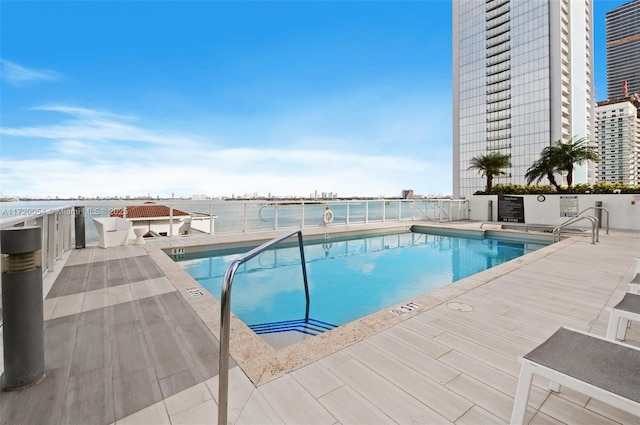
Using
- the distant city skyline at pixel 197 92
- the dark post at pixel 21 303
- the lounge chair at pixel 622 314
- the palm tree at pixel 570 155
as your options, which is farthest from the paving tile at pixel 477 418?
the palm tree at pixel 570 155

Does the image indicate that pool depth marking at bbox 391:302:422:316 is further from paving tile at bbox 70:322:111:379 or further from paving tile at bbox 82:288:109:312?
paving tile at bbox 82:288:109:312

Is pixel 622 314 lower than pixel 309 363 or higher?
higher

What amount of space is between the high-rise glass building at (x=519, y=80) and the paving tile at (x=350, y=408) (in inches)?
1560

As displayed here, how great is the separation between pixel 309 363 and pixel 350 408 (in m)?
0.42

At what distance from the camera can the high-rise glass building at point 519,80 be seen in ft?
105

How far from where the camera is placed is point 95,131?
1503 centimetres

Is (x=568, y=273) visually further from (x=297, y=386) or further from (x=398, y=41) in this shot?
(x=398, y=41)

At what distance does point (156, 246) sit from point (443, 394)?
5.41 m

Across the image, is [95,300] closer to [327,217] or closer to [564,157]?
[327,217]

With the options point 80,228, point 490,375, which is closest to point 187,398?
point 490,375

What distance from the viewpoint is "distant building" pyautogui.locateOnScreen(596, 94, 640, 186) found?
4366cm

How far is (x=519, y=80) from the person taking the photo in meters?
34.7

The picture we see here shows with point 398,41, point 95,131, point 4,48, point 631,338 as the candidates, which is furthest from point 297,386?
point 398,41

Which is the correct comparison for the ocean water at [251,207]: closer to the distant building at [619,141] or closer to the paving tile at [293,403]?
the paving tile at [293,403]
